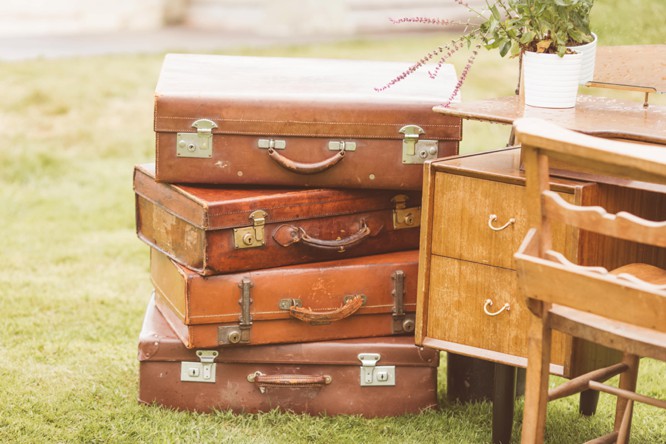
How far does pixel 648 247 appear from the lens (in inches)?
115

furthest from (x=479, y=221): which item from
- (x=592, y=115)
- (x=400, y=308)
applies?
(x=400, y=308)

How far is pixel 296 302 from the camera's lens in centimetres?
322

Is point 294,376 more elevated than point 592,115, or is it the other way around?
point 592,115

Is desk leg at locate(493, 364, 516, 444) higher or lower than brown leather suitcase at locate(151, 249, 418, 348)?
lower

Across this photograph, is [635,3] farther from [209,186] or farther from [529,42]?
[209,186]

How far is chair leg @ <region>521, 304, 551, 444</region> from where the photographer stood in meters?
2.38

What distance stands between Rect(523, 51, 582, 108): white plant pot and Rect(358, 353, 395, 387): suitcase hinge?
97 cm

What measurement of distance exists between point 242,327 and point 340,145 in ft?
2.20

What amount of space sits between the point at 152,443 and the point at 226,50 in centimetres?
670

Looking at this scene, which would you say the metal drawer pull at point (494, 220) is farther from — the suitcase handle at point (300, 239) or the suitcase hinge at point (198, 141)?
the suitcase hinge at point (198, 141)

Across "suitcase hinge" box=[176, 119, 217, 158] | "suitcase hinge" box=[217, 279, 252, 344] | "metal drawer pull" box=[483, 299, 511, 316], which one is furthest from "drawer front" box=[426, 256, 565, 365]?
"suitcase hinge" box=[176, 119, 217, 158]

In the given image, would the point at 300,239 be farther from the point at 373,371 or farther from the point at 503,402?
the point at 503,402

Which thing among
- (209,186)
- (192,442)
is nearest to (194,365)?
(192,442)

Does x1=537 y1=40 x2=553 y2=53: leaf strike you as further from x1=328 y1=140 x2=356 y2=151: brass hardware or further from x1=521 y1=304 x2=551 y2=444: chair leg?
x1=521 y1=304 x2=551 y2=444: chair leg
